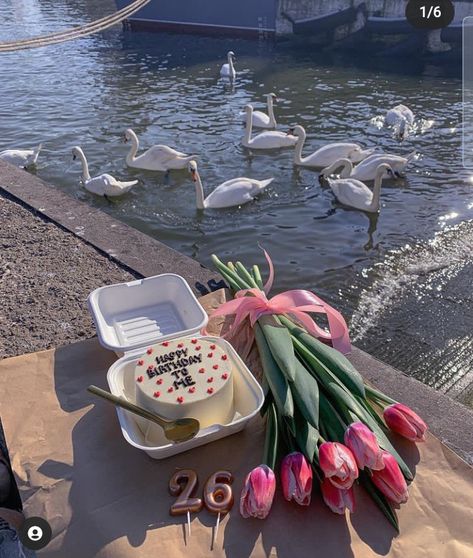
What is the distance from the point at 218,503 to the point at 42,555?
→ 22.0 inches

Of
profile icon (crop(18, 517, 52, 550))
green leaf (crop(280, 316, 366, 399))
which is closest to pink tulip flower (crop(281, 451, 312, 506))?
green leaf (crop(280, 316, 366, 399))

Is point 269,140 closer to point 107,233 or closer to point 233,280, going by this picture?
point 107,233

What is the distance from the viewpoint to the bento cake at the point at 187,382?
198 cm

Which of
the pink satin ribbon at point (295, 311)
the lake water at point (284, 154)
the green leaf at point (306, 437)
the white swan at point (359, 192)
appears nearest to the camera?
the green leaf at point (306, 437)

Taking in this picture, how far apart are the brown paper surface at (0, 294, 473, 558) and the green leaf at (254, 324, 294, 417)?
165mm

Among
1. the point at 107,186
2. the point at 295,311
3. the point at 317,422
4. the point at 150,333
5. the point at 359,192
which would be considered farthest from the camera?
the point at 107,186

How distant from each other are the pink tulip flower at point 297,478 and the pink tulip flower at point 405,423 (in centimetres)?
41

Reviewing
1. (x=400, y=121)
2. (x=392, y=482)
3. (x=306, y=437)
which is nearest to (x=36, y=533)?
(x=306, y=437)

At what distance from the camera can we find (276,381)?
210cm

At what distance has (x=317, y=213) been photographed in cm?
774

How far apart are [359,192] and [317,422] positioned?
6179mm

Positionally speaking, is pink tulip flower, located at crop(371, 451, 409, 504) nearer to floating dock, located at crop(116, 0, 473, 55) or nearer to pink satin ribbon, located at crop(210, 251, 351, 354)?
pink satin ribbon, located at crop(210, 251, 351, 354)

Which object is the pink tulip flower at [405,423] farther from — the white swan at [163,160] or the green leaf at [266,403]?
the white swan at [163,160]

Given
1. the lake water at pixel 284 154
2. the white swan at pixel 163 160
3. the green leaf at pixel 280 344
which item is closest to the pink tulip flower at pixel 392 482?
the green leaf at pixel 280 344
